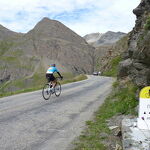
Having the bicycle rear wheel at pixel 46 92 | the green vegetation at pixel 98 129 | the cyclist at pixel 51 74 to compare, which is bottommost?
the green vegetation at pixel 98 129

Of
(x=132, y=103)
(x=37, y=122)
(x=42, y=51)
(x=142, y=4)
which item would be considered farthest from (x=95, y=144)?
(x=42, y=51)

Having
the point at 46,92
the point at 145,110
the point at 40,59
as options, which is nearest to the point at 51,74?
the point at 46,92

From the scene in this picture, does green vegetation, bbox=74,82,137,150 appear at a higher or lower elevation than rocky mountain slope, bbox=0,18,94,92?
lower

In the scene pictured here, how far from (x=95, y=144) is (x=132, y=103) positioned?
12.5 feet

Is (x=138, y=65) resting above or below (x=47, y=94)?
above

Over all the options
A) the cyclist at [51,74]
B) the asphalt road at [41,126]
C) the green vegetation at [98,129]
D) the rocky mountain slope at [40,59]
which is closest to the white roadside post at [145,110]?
the green vegetation at [98,129]

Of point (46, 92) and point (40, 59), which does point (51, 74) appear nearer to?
point (46, 92)

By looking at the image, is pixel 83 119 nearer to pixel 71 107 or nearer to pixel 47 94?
pixel 71 107

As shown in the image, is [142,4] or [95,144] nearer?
[95,144]

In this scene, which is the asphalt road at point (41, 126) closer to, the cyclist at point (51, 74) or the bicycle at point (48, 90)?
the bicycle at point (48, 90)

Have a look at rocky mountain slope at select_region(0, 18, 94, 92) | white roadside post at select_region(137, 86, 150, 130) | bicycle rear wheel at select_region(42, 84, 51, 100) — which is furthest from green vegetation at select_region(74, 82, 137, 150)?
rocky mountain slope at select_region(0, 18, 94, 92)

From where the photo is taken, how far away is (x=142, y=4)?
64.0ft

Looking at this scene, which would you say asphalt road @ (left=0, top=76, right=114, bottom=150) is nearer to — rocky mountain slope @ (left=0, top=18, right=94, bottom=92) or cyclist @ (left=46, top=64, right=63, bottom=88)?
cyclist @ (left=46, top=64, right=63, bottom=88)

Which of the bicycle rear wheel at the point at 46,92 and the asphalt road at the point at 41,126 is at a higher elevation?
the bicycle rear wheel at the point at 46,92
